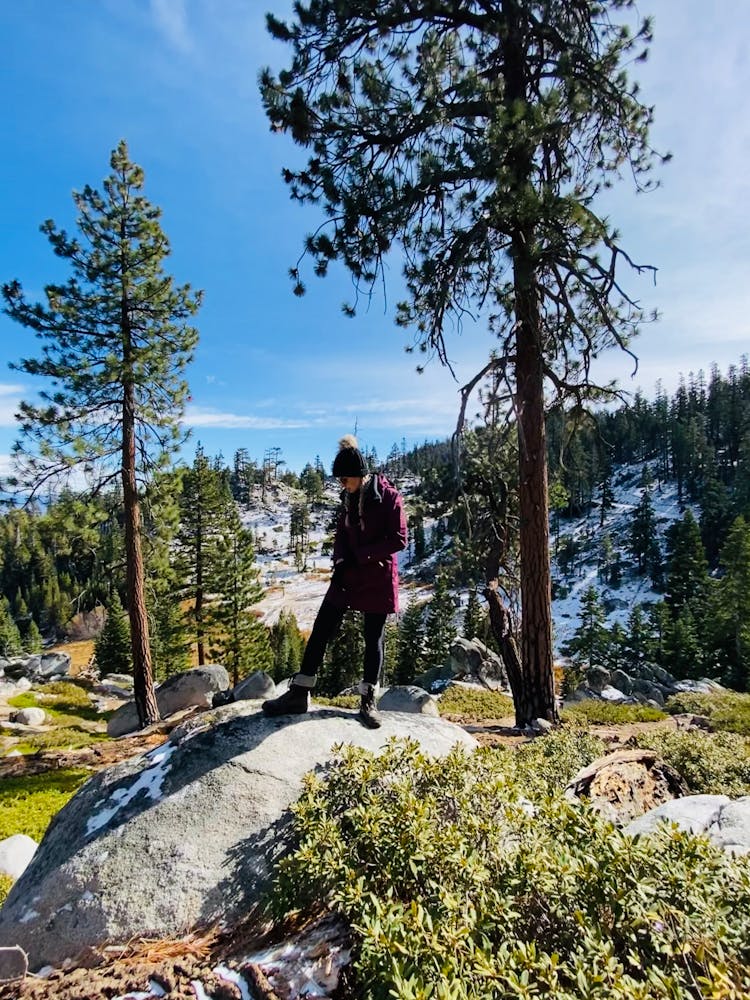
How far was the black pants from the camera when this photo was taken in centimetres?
428

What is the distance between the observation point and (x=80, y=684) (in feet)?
100

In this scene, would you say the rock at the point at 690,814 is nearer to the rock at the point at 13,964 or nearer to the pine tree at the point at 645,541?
the rock at the point at 13,964

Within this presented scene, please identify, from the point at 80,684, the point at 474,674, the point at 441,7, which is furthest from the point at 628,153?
the point at 80,684

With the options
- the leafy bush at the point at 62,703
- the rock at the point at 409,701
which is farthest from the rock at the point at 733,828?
the leafy bush at the point at 62,703

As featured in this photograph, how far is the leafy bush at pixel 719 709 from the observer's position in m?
7.96

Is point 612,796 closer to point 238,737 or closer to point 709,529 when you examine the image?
point 238,737

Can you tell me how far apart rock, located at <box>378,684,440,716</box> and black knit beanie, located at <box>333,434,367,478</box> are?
25.8ft

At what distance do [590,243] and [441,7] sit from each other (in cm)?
348

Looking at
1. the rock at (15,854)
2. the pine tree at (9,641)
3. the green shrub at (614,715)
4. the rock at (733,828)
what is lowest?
the pine tree at (9,641)

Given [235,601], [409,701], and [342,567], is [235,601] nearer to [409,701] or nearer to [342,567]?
[409,701]

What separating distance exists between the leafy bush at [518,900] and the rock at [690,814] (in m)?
0.97

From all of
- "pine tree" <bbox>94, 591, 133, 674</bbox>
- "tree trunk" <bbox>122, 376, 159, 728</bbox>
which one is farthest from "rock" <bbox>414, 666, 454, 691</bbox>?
"pine tree" <bbox>94, 591, 133, 674</bbox>

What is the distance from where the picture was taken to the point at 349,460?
418 cm

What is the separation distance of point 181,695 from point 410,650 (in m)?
24.7
